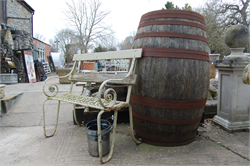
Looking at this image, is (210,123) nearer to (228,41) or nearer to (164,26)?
(228,41)

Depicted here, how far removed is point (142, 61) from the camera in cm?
207

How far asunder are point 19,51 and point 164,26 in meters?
8.64

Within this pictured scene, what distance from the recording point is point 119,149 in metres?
2.14

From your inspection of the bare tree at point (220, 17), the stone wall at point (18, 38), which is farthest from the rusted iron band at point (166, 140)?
the bare tree at point (220, 17)

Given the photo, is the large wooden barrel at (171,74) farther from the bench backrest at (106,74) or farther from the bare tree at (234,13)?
the bare tree at (234,13)

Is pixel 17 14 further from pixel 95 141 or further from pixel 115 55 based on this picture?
pixel 95 141

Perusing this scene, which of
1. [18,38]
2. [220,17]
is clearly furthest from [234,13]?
[18,38]

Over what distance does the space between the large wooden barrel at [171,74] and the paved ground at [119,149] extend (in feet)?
0.82

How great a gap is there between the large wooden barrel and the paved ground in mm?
249

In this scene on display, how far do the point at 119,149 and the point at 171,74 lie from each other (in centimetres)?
115

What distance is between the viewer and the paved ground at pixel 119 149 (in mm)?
1877

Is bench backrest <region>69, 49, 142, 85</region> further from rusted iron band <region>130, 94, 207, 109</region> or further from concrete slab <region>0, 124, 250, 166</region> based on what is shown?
concrete slab <region>0, 124, 250, 166</region>

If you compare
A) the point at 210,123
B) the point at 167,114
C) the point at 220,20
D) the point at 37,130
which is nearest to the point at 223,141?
the point at 210,123

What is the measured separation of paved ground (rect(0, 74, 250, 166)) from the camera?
1.88 metres
